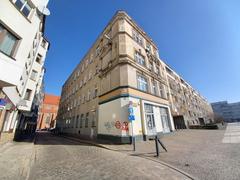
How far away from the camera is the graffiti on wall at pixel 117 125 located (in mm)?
10938

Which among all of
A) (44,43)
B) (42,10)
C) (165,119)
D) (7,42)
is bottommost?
(165,119)

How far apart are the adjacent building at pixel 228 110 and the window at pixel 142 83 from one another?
127690 millimetres

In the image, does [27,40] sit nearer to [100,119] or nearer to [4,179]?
[4,179]

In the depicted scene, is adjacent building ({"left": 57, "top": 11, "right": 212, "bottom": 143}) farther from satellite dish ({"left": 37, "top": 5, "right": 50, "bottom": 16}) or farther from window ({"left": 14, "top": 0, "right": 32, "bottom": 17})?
Answer: window ({"left": 14, "top": 0, "right": 32, "bottom": 17})

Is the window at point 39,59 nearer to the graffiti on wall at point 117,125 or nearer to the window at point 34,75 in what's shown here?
the window at point 34,75

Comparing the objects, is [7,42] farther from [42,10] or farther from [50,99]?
[50,99]

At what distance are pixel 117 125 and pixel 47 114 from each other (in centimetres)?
6281

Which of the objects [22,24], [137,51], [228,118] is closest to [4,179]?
[22,24]

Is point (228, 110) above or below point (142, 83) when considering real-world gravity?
above

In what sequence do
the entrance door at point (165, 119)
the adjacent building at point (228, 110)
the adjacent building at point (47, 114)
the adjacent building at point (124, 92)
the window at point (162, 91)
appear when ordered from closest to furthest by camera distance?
1. the adjacent building at point (124, 92)
2. the entrance door at point (165, 119)
3. the window at point (162, 91)
4. the adjacent building at point (47, 114)
5. the adjacent building at point (228, 110)

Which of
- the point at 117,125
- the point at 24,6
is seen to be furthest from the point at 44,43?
the point at 117,125

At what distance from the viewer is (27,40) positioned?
7676 mm

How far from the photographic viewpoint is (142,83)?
1491 centimetres

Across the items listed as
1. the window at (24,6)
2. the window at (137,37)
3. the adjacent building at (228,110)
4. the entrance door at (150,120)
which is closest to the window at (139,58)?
the window at (137,37)
